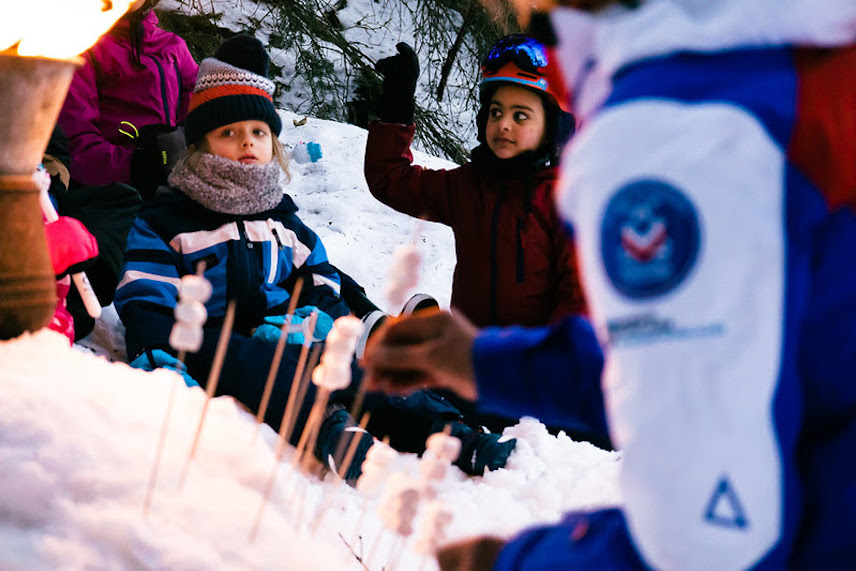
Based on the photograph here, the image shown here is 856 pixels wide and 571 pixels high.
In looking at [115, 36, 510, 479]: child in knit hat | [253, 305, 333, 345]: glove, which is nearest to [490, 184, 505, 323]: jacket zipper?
[115, 36, 510, 479]: child in knit hat

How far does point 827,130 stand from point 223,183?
278 centimetres

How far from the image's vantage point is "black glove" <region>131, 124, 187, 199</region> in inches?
145

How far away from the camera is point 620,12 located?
2.65 ft

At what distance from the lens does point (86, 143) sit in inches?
146

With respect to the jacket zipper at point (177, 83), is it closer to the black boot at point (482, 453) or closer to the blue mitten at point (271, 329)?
the blue mitten at point (271, 329)

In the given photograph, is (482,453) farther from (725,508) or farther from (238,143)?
(725,508)

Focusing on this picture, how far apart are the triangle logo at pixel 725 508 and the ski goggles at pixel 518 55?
125 inches

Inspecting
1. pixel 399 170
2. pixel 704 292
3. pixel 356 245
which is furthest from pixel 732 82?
pixel 356 245

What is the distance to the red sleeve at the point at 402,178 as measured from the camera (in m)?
3.90

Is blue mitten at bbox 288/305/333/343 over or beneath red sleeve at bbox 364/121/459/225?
beneath

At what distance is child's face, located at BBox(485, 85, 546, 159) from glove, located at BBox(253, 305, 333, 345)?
1202 mm

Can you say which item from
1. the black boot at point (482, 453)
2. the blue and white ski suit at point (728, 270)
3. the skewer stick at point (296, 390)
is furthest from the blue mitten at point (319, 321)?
the blue and white ski suit at point (728, 270)

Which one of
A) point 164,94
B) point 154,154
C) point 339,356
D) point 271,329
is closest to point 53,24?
point 339,356

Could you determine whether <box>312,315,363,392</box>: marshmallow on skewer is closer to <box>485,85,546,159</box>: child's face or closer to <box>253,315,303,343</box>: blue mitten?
A: <box>253,315,303,343</box>: blue mitten
